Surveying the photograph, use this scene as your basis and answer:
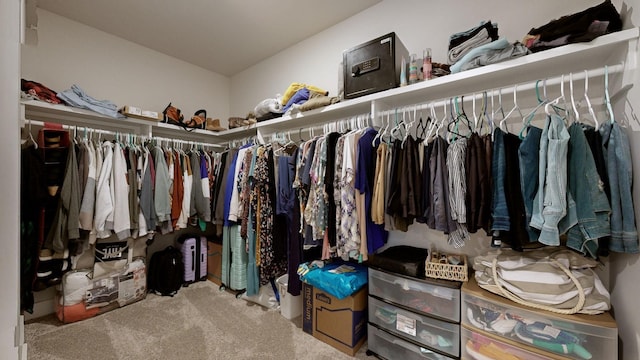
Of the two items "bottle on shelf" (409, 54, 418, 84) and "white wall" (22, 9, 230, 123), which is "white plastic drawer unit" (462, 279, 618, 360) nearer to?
"bottle on shelf" (409, 54, 418, 84)

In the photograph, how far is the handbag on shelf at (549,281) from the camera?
3.59 ft

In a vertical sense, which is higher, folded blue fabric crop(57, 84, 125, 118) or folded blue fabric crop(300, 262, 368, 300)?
folded blue fabric crop(57, 84, 125, 118)

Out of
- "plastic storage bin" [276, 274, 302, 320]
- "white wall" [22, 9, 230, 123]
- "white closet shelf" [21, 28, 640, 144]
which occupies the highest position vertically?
"white wall" [22, 9, 230, 123]

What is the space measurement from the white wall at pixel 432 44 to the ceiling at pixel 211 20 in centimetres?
15

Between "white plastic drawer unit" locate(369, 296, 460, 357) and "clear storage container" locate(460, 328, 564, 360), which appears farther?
"white plastic drawer unit" locate(369, 296, 460, 357)

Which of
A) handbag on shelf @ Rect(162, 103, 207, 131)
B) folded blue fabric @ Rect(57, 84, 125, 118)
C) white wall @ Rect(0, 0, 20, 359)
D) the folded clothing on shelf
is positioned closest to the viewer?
white wall @ Rect(0, 0, 20, 359)

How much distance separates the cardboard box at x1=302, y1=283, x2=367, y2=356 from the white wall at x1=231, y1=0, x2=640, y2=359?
63cm

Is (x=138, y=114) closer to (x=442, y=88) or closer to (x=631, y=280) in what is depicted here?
(x=442, y=88)

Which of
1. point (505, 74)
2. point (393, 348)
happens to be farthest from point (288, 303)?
point (505, 74)

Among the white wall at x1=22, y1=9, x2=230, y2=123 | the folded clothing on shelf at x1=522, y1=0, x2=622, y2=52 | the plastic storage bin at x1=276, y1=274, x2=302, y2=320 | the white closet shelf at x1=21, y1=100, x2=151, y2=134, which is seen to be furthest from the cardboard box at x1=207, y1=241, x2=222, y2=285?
the folded clothing on shelf at x1=522, y1=0, x2=622, y2=52

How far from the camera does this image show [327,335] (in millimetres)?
1799

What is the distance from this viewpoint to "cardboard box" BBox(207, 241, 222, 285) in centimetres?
280

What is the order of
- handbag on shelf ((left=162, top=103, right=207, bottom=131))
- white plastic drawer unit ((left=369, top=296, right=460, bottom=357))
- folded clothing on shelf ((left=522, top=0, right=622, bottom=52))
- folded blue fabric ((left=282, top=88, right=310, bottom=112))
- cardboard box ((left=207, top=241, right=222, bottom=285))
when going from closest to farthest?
folded clothing on shelf ((left=522, top=0, right=622, bottom=52)) < white plastic drawer unit ((left=369, top=296, right=460, bottom=357)) < folded blue fabric ((left=282, top=88, right=310, bottom=112)) < handbag on shelf ((left=162, top=103, right=207, bottom=131)) < cardboard box ((left=207, top=241, right=222, bottom=285))

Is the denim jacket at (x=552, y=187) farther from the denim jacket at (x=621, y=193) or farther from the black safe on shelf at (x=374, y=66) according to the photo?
the black safe on shelf at (x=374, y=66)
